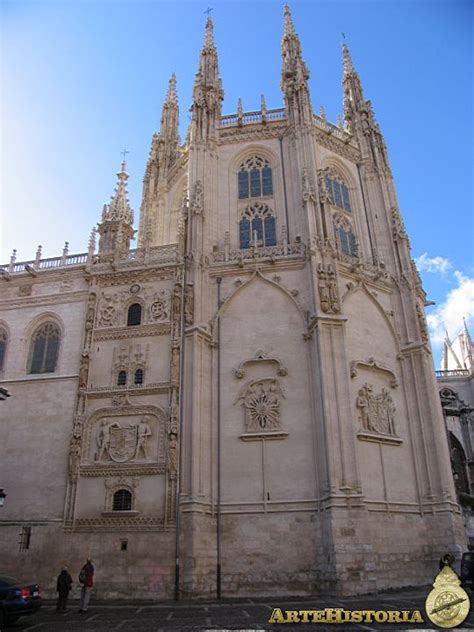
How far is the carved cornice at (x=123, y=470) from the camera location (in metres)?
21.6

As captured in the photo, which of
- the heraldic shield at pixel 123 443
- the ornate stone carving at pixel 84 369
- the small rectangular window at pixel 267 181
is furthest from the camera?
the small rectangular window at pixel 267 181

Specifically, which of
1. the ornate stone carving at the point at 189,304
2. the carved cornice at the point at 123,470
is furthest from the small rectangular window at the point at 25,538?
the ornate stone carving at the point at 189,304

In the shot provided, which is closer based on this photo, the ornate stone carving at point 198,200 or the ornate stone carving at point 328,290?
the ornate stone carving at point 328,290

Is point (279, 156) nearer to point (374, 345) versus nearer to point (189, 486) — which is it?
point (374, 345)

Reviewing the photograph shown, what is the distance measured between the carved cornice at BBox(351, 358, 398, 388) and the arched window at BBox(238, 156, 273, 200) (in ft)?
34.9

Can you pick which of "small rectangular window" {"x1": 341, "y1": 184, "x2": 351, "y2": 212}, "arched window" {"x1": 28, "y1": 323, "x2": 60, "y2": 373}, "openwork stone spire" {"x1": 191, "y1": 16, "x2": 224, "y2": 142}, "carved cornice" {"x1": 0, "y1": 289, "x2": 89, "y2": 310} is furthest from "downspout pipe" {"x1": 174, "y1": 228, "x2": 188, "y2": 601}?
"small rectangular window" {"x1": 341, "y1": 184, "x2": 351, "y2": 212}

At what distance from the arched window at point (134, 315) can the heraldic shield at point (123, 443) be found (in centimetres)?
523

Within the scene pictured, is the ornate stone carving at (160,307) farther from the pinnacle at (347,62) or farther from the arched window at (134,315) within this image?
the pinnacle at (347,62)

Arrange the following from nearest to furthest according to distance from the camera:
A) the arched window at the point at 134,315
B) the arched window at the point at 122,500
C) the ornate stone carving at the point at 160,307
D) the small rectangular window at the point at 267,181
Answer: the arched window at the point at 122,500, the ornate stone carving at the point at 160,307, the arched window at the point at 134,315, the small rectangular window at the point at 267,181

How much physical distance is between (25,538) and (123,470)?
501 centimetres

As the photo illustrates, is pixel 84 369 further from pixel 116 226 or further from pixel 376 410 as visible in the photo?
pixel 376 410

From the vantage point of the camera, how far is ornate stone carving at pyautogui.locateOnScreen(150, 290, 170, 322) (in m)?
24.7

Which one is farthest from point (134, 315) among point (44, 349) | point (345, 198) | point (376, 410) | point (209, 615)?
point (209, 615)

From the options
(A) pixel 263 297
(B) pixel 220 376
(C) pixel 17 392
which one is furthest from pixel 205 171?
(C) pixel 17 392
